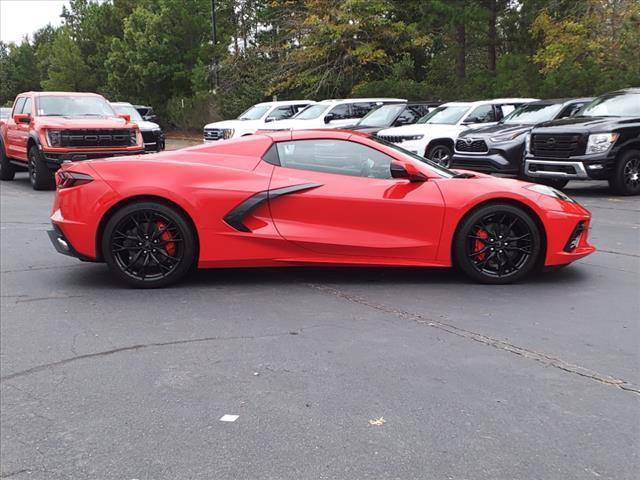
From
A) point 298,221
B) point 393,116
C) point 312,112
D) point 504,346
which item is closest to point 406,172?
point 298,221

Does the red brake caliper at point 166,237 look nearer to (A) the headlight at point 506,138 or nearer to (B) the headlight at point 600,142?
(B) the headlight at point 600,142

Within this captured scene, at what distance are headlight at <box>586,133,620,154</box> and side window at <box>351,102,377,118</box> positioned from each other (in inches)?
351

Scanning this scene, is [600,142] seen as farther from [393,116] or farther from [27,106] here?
[27,106]

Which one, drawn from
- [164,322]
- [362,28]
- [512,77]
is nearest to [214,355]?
[164,322]

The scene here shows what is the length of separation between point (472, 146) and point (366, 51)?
16.6 meters

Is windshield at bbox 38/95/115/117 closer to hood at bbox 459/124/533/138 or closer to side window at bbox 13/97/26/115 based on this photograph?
side window at bbox 13/97/26/115

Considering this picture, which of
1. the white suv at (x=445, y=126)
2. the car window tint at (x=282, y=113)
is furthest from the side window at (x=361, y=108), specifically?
the white suv at (x=445, y=126)

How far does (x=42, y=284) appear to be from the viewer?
20.4 ft

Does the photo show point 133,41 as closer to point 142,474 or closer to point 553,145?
point 553,145

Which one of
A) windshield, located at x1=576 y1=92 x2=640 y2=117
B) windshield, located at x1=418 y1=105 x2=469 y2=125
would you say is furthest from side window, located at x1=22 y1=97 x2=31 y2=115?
windshield, located at x1=576 y1=92 x2=640 y2=117

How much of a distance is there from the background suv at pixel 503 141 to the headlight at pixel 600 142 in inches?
64.7

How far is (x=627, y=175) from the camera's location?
12109 mm

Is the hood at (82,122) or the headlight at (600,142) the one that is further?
the hood at (82,122)

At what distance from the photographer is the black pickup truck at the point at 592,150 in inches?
464
